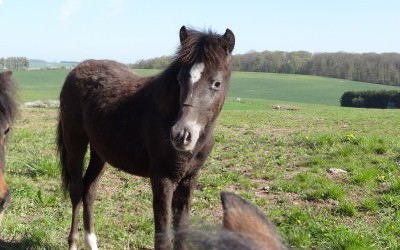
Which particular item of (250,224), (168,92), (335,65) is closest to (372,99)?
(335,65)

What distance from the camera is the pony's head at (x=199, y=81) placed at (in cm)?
358

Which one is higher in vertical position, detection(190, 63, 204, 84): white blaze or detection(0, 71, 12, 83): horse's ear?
detection(190, 63, 204, 84): white blaze

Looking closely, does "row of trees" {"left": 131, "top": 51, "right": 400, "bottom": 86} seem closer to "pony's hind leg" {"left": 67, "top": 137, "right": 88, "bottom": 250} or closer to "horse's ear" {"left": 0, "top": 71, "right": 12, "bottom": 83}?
"pony's hind leg" {"left": 67, "top": 137, "right": 88, "bottom": 250}

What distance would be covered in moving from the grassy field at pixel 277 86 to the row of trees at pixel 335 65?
3.11m

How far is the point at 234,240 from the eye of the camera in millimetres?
1036

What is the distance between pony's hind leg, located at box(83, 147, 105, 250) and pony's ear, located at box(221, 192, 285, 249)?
13.0 feet

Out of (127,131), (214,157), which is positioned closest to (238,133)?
(214,157)

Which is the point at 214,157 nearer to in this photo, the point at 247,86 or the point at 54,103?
the point at 54,103

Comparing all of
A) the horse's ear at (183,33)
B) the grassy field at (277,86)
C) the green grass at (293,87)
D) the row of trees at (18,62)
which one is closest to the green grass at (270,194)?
the horse's ear at (183,33)

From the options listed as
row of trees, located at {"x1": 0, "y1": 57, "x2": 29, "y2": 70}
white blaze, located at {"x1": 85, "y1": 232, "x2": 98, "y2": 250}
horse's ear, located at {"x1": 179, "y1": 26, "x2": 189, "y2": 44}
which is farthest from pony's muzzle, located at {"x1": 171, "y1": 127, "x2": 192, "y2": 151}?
row of trees, located at {"x1": 0, "y1": 57, "x2": 29, "y2": 70}

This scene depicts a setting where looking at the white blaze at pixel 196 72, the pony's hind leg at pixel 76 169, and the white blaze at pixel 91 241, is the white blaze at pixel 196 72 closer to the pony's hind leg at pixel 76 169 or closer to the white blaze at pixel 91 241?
the pony's hind leg at pixel 76 169

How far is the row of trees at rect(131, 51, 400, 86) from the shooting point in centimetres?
5994

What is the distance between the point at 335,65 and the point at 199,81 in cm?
6260

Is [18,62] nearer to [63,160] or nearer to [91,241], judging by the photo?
[63,160]
